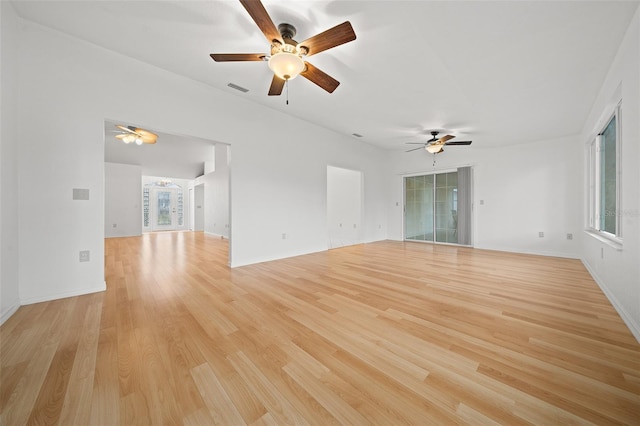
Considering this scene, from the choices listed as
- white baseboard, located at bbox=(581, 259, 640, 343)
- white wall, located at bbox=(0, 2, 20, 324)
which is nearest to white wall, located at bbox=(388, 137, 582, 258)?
white baseboard, located at bbox=(581, 259, 640, 343)

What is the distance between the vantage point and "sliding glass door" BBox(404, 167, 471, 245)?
639 cm

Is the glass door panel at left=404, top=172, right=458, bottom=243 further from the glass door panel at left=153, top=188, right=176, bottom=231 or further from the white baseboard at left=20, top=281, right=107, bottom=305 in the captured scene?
the glass door panel at left=153, top=188, right=176, bottom=231

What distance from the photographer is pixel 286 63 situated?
7.28ft

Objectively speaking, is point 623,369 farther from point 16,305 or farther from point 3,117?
point 3,117

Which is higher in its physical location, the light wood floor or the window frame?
the window frame

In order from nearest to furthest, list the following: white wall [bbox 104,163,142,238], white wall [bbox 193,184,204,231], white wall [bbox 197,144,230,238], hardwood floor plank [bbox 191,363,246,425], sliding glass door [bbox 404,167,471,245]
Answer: hardwood floor plank [bbox 191,363,246,425], sliding glass door [bbox 404,167,471,245], white wall [bbox 197,144,230,238], white wall [bbox 104,163,142,238], white wall [bbox 193,184,204,231]

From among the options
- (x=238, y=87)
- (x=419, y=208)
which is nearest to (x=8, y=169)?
(x=238, y=87)

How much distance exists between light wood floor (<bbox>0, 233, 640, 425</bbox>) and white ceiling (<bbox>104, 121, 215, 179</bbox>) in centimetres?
485

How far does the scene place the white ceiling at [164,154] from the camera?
656cm

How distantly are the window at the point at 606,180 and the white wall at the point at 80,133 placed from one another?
16.2ft

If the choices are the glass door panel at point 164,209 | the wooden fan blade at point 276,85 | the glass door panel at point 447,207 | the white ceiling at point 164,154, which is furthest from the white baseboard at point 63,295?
the glass door panel at point 164,209

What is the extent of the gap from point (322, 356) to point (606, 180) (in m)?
4.84

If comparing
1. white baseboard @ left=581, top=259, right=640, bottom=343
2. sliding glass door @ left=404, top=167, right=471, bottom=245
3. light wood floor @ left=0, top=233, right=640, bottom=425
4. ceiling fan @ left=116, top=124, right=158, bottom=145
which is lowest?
light wood floor @ left=0, top=233, right=640, bottom=425

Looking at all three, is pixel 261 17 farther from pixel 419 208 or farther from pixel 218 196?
pixel 218 196
